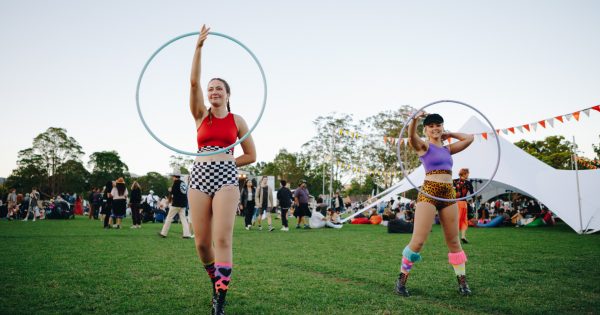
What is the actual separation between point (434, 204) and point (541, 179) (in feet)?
49.0

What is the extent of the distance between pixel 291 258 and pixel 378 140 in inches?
1601

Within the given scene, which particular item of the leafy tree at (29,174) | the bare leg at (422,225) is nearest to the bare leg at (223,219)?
the bare leg at (422,225)

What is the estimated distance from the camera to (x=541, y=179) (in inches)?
682

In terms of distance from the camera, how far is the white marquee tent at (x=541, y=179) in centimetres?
1559

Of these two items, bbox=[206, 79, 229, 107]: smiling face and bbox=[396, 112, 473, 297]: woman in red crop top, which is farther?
bbox=[396, 112, 473, 297]: woman in red crop top

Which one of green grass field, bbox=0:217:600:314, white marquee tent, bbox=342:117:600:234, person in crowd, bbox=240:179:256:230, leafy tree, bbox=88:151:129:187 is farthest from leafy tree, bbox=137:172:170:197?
green grass field, bbox=0:217:600:314

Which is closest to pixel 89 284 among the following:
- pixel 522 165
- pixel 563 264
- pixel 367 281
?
pixel 367 281

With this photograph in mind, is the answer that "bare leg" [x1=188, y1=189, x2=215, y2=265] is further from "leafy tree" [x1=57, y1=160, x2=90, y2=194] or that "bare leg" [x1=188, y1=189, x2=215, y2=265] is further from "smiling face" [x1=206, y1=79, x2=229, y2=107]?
"leafy tree" [x1=57, y1=160, x2=90, y2=194]

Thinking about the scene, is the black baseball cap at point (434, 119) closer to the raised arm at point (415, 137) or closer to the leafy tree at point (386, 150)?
the raised arm at point (415, 137)

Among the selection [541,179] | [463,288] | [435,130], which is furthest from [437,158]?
[541,179]

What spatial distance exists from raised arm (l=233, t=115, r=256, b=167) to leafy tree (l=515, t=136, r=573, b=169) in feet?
209

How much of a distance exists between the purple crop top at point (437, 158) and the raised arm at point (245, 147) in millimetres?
2438

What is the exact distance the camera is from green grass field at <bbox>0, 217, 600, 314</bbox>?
4312 millimetres

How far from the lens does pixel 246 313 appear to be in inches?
161
